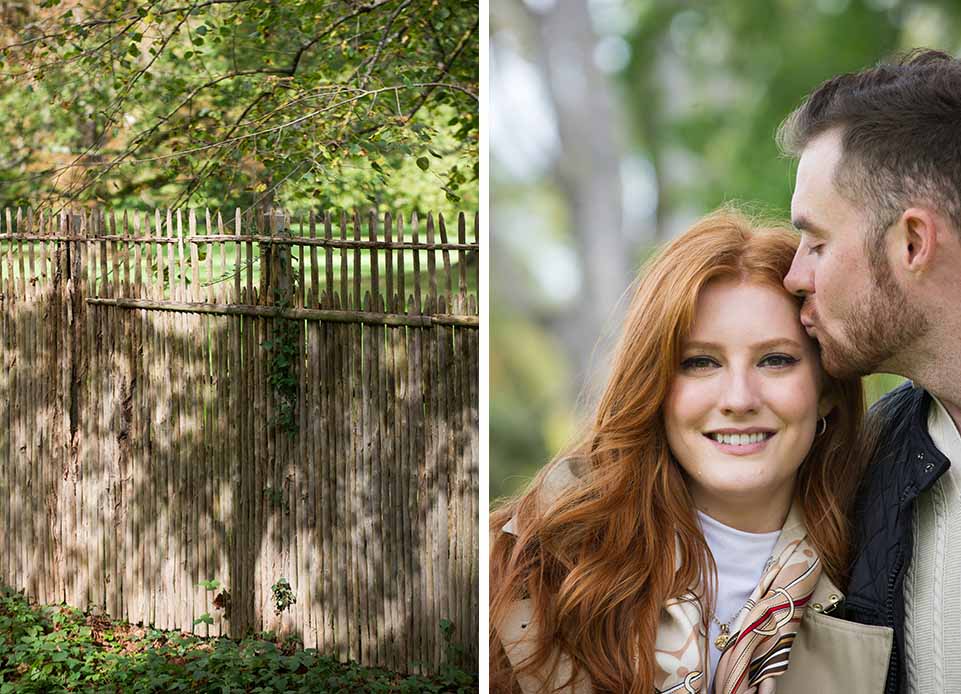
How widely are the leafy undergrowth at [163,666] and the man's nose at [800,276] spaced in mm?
2496

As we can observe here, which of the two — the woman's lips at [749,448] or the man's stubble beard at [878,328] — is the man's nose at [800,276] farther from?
the woman's lips at [749,448]

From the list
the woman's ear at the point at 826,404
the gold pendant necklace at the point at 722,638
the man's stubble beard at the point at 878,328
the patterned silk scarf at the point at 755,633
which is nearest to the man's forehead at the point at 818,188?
the man's stubble beard at the point at 878,328

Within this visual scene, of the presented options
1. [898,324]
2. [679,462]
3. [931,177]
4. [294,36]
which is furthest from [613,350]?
[294,36]

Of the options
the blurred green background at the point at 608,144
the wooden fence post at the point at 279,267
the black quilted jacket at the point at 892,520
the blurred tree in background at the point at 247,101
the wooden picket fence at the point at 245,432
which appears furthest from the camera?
the blurred tree in background at the point at 247,101

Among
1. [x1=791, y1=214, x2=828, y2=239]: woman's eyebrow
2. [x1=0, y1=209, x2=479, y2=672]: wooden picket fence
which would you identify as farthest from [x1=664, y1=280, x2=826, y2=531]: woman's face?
[x1=0, y1=209, x2=479, y2=672]: wooden picket fence

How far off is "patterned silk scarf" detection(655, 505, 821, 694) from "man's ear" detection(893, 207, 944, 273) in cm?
55

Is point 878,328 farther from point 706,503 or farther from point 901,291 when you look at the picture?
point 706,503

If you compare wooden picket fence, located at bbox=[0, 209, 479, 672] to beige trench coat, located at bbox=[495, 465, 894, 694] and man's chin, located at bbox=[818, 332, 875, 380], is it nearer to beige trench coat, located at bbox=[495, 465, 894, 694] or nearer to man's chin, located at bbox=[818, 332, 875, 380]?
beige trench coat, located at bbox=[495, 465, 894, 694]

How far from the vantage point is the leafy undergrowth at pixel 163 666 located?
3.82m

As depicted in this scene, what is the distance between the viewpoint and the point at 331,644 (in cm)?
397

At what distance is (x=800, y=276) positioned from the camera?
1.78 meters

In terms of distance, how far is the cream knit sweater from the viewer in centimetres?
170

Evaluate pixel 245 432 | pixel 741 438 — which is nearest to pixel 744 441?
pixel 741 438

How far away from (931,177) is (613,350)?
0.67 metres
